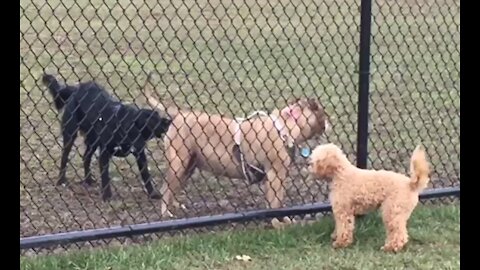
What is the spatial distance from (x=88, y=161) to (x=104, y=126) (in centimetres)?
34

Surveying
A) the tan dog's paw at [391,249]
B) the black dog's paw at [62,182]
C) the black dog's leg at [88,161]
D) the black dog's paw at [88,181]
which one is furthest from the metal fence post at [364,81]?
the black dog's paw at [62,182]

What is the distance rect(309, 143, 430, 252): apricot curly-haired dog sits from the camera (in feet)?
13.7

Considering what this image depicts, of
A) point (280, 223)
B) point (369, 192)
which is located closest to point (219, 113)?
point (280, 223)

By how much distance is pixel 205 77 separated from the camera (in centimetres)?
913

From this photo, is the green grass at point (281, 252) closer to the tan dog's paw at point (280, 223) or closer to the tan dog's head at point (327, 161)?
the tan dog's paw at point (280, 223)

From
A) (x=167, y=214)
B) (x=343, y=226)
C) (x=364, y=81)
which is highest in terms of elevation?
(x=364, y=81)

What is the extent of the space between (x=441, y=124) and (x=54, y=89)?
123 inches

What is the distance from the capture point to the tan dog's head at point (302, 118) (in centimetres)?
511

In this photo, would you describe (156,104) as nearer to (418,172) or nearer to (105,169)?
(105,169)

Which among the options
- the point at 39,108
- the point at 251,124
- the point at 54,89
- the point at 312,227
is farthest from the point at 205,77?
the point at 312,227

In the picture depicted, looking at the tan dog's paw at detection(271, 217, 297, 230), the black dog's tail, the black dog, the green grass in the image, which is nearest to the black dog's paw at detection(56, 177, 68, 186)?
the black dog

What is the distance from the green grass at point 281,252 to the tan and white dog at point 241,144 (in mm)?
580

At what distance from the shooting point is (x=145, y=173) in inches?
215
